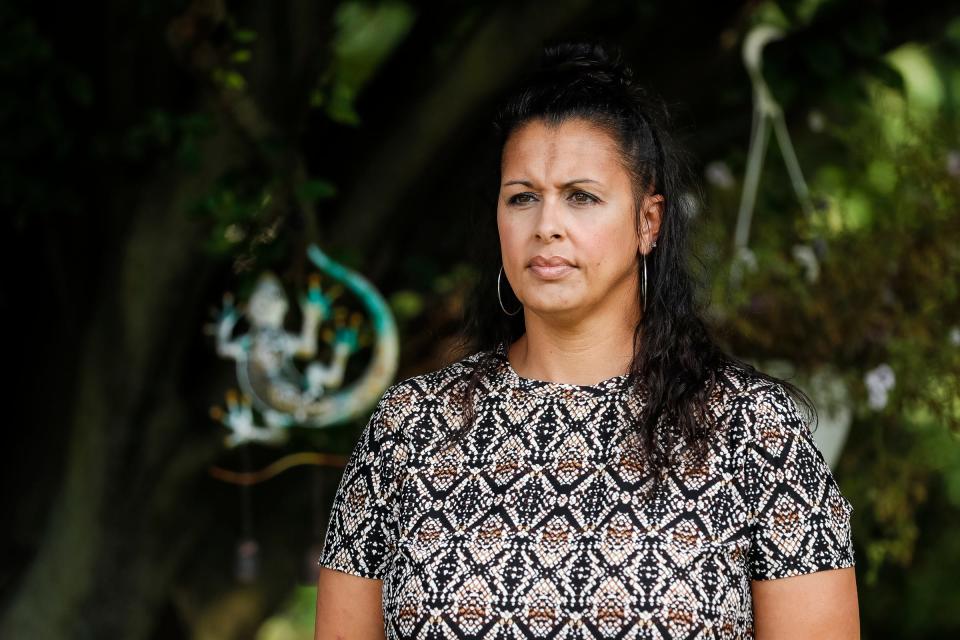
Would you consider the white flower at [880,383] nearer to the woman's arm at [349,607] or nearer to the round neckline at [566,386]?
the round neckline at [566,386]

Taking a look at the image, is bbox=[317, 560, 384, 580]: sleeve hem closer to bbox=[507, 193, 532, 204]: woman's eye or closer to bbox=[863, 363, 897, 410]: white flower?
bbox=[507, 193, 532, 204]: woman's eye

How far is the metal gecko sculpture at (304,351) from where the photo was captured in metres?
2.54

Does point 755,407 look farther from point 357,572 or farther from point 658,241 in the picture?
point 357,572

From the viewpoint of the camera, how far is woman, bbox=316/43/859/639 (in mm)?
1490

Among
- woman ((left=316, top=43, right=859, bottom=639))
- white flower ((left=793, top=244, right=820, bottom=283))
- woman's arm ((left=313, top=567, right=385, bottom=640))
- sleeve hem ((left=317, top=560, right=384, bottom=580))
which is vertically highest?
white flower ((left=793, top=244, right=820, bottom=283))

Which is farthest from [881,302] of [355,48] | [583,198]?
[355,48]

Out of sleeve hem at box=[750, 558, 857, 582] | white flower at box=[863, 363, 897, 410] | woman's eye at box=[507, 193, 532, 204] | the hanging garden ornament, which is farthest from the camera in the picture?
the hanging garden ornament

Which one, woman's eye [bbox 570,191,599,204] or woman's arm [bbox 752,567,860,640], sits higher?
woman's eye [bbox 570,191,599,204]

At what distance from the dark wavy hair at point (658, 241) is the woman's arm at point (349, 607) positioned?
0.22m

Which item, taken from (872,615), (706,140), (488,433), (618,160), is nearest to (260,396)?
(488,433)

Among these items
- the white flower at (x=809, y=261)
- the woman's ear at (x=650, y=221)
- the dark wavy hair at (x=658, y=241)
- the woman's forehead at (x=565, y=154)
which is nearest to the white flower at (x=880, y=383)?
the white flower at (x=809, y=261)

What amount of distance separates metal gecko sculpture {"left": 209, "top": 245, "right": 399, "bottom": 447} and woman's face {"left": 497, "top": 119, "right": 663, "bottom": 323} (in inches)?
37.4

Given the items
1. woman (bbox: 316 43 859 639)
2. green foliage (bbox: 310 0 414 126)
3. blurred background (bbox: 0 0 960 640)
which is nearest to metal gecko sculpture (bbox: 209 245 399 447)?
blurred background (bbox: 0 0 960 640)

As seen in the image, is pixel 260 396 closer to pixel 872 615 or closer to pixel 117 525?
pixel 117 525
